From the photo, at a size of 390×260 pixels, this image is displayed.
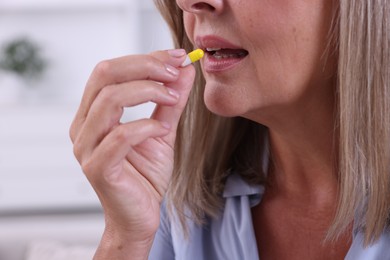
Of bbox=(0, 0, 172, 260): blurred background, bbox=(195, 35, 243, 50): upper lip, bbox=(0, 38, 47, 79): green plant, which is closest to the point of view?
bbox=(195, 35, 243, 50): upper lip

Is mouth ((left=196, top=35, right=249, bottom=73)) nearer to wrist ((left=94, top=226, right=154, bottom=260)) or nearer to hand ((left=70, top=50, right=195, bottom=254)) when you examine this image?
hand ((left=70, top=50, right=195, bottom=254))

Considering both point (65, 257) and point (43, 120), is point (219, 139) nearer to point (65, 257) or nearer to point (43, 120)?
point (65, 257)

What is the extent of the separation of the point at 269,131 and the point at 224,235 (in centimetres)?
19

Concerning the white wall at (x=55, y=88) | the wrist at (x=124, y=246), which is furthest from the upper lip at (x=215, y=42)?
the white wall at (x=55, y=88)

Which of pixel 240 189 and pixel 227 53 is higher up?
pixel 227 53

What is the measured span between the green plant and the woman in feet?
8.17

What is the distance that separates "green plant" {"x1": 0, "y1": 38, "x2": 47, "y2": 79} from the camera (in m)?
3.42

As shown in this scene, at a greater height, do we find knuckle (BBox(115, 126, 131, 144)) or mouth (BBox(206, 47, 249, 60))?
mouth (BBox(206, 47, 249, 60))

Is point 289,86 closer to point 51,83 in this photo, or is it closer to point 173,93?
point 173,93

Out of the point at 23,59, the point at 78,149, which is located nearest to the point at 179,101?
the point at 78,149

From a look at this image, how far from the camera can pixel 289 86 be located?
89cm

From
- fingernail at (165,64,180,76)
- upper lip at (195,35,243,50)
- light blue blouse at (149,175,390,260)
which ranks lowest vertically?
light blue blouse at (149,175,390,260)

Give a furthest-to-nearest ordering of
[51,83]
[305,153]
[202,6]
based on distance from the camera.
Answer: [51,83] < [305,153] < [202,6]

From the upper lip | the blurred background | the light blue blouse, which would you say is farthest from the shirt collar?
the blurred background
